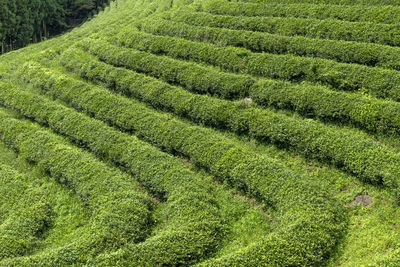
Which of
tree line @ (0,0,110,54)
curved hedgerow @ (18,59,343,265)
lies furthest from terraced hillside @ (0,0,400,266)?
tree line @ (0,0,110,54)

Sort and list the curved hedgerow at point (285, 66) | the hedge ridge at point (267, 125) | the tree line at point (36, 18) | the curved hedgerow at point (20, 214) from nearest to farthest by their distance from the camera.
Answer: the hedge ridge at point (267, 125) < the curved hedgerow at point (20, 214) < the curved hedgerow at point (285, 66) < the tree line at point (36, 18)

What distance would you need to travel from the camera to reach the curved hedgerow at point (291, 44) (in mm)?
19828

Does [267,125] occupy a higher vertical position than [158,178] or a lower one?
higher

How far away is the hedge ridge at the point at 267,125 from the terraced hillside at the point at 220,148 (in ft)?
0.25

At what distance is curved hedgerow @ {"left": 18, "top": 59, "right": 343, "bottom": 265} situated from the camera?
12.1m

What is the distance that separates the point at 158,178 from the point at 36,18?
47252 mm

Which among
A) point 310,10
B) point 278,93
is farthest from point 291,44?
point 278,93

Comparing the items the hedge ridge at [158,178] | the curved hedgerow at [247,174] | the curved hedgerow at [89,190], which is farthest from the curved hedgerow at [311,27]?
the curved hedgerow at [89,190]

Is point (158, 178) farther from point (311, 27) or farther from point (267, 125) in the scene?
point (311, 27)

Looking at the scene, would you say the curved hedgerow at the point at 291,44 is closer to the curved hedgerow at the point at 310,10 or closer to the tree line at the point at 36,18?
the curved hedgerow at the point at 310,10

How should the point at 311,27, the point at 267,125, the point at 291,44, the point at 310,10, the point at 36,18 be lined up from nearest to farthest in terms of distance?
the point at 267,125
the point at 291,44
the point at 311,27
the point at 310,10
the point at 36,18

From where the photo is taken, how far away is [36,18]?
175 feet

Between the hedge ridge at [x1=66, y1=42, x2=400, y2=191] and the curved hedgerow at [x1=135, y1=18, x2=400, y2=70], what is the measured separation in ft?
18.5

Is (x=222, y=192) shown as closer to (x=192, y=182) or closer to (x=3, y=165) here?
(x=192, y=182)
